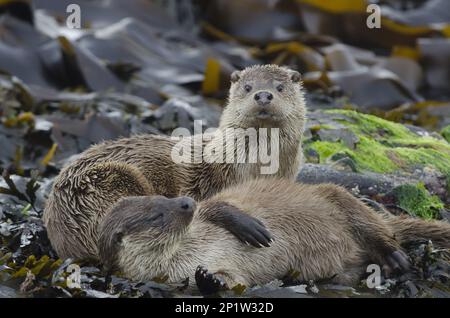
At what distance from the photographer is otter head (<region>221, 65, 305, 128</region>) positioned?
228 inches

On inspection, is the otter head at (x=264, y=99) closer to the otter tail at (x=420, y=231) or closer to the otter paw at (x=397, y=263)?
the otter tail at (x=420, y=231)

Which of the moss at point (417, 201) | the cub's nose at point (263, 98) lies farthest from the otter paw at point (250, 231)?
the moss at point (417, 201)

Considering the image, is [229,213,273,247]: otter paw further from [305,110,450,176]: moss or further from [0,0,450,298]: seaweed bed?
[305,110,450,176]: moss

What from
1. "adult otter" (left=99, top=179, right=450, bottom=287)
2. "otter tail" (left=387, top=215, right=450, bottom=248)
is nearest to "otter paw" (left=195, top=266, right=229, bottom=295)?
"adult otter" (left=99, top=179, right=450, bottom=287)

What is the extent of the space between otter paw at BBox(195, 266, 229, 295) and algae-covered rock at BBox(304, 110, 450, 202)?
185 centimetres

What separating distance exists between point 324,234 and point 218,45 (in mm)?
6720

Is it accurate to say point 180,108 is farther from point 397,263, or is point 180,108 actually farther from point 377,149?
point 397,263

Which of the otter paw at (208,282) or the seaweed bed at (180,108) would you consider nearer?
the otter paw at (208,282)

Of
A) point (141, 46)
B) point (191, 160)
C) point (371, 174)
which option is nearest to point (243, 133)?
point (191, 160)

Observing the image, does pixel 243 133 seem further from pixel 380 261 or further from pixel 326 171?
pixel 380 261

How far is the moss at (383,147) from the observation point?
20.4ft

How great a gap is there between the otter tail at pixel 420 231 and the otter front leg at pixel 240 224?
82 centimetres

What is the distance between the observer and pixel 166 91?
32.1ft
